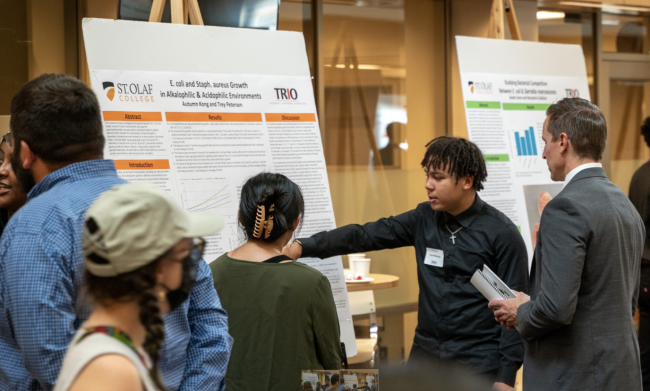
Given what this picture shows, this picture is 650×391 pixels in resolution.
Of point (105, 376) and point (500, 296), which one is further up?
point (105, 376)

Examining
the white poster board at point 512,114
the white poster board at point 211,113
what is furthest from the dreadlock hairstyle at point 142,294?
the white poster board at point 512,114

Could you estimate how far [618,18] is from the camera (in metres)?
6.59

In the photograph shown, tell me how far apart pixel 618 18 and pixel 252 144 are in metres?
5.07

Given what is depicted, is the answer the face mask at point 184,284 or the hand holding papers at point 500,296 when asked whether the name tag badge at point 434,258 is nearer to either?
the hand holding papers at point 500,296

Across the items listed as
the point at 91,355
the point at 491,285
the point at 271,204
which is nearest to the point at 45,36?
the point at 271,204

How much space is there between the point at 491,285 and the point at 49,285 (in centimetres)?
159

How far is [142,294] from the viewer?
112cm

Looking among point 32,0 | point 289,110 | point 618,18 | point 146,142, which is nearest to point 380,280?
point 289,110

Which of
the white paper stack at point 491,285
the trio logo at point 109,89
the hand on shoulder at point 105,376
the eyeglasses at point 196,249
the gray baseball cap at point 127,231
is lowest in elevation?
the white paper stack at point 491,285

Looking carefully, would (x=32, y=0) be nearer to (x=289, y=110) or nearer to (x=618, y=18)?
(x=289, y=110)

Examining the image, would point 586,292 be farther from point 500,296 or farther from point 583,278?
point 500,296

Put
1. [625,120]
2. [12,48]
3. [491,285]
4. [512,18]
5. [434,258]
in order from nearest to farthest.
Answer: [491,285] → [434,258] → [12,48] → [512,18] → [625,120]

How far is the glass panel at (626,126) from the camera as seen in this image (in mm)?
6758

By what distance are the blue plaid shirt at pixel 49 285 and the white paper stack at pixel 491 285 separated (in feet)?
3.92
